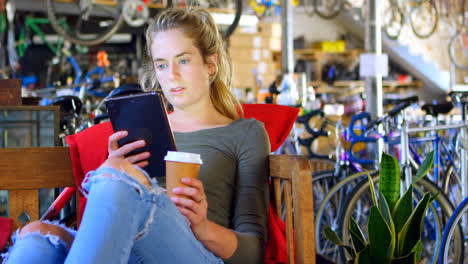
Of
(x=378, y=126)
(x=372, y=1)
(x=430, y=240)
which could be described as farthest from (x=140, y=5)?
(x=430, y=240)

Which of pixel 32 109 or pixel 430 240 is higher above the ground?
pixel 32 109

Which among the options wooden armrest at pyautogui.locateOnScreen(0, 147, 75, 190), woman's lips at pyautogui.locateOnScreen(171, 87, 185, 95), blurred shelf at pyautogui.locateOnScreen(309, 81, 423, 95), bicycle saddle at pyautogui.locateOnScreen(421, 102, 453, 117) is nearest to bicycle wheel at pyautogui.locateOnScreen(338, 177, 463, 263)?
bicycle saddle at pyautogui.locateOnScreen(421, 102, 453, 117)

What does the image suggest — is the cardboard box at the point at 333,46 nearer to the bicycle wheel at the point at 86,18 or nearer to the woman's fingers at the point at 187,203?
the bicycle wheel at the point at 86,18

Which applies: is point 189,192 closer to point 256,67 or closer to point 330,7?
point 256,67

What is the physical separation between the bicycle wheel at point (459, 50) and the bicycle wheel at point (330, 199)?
5845mm

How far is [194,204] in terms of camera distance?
45.8 inches

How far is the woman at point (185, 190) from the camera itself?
3.44ft

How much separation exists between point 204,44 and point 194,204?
1.80ft

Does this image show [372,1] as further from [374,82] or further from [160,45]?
[160,45]

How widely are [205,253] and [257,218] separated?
243mm

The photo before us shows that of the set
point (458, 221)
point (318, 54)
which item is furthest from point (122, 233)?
point (318, 54)

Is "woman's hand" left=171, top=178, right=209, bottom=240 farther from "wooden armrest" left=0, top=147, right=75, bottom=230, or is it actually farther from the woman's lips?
"wooden armrest" left=0, top=147, right=75, bottom=230

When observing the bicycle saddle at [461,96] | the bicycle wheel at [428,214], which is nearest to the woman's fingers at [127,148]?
the bicycle wheel at [428,214]

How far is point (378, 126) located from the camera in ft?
9.35
